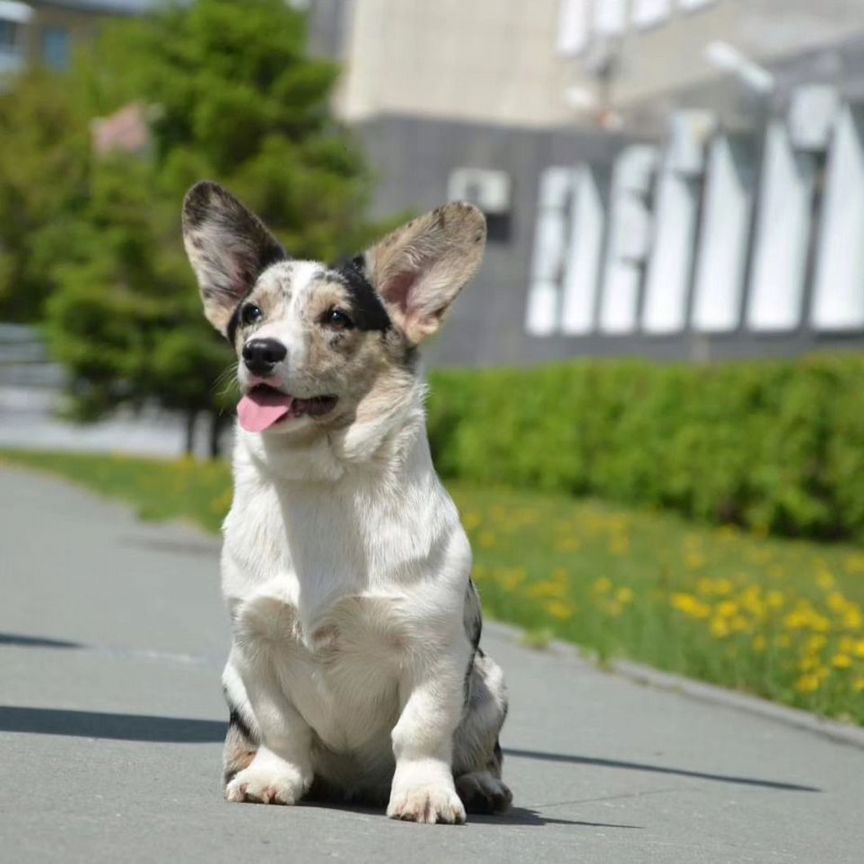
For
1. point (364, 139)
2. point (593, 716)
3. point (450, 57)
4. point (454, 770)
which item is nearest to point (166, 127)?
point (364, 139)

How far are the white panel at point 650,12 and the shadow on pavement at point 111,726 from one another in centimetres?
3134

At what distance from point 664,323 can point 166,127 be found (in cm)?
900

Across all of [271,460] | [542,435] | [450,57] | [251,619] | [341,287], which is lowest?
[542,435]

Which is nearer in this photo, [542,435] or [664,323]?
[542,435]

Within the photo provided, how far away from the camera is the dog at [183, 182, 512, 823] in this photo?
6.36 m

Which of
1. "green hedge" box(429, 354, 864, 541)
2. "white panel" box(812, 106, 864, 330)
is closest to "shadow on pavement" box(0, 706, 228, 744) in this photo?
"green hedge" box(429, 354, 864, 541)

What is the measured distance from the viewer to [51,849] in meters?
5.51

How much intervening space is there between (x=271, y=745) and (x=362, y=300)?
1260 mm

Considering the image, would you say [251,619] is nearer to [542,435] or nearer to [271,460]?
[271,460]

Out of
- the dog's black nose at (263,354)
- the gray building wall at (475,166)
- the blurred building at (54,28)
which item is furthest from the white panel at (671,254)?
the blurred building at (54,28)

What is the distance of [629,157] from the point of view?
38.0 metres

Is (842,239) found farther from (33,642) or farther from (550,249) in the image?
(33,642)

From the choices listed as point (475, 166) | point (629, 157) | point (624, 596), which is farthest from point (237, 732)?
point (475, 166)

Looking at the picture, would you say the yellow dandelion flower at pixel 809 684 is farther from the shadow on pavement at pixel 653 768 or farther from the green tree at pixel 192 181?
the green tree at pixel 192 181
